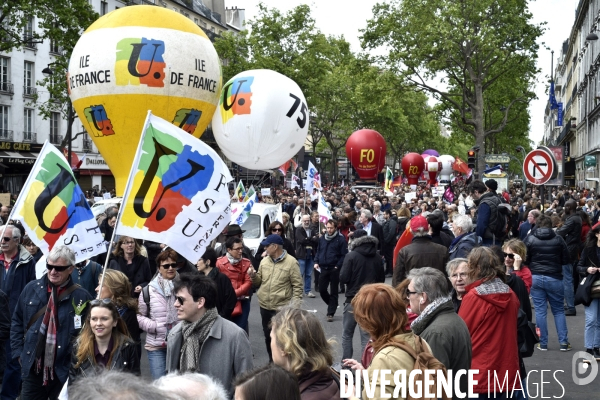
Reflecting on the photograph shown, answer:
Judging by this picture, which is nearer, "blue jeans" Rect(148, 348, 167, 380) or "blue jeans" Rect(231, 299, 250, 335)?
"blue jeans" Rect(148, 348, 167, 380)

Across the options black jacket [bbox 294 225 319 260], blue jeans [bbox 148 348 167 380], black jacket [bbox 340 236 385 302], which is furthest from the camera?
black jacket [bbox 294 225 319 260]

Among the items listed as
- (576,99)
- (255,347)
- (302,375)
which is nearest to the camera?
(302,375)

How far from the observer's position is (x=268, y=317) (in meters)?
8.74

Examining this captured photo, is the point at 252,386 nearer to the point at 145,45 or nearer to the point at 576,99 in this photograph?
the point at 145,45

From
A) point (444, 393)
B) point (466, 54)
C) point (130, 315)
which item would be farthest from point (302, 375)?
point (466, 54)

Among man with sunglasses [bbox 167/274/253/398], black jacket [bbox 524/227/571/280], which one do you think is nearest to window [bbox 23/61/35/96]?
black jacket [bbox 524/227/571/280]

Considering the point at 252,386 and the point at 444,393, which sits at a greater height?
the point at 252,386

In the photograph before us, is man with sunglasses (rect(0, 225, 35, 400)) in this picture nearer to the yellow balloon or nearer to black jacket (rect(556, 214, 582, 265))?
black jacket (rect(556, 214, 582, 265))

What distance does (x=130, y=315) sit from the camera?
6.39 metres

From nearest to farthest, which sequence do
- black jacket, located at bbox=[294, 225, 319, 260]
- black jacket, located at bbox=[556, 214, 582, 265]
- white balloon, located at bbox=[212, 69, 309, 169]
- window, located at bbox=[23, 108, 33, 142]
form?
black jacket, located at bbox=[556, 214, 582, 265]
black jacket, located at bbox=[294, 225, 319, 260]
white balloon, located at bbox=[212, 69, 309, 169]
window, located at bbox=[23, 108, 33, 142]

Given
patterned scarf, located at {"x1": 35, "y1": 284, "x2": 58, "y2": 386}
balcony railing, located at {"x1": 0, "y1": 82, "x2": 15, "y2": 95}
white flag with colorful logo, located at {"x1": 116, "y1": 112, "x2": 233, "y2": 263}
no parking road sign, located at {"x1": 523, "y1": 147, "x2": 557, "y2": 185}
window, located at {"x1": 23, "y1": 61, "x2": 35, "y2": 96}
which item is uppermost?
window, located at {"x1": 23, "y1": 61, "x2": 35, "y2": 96}

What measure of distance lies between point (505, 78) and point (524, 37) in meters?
3.92

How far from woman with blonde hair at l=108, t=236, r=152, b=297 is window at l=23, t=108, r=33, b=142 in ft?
120

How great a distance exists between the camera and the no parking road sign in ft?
42.7
